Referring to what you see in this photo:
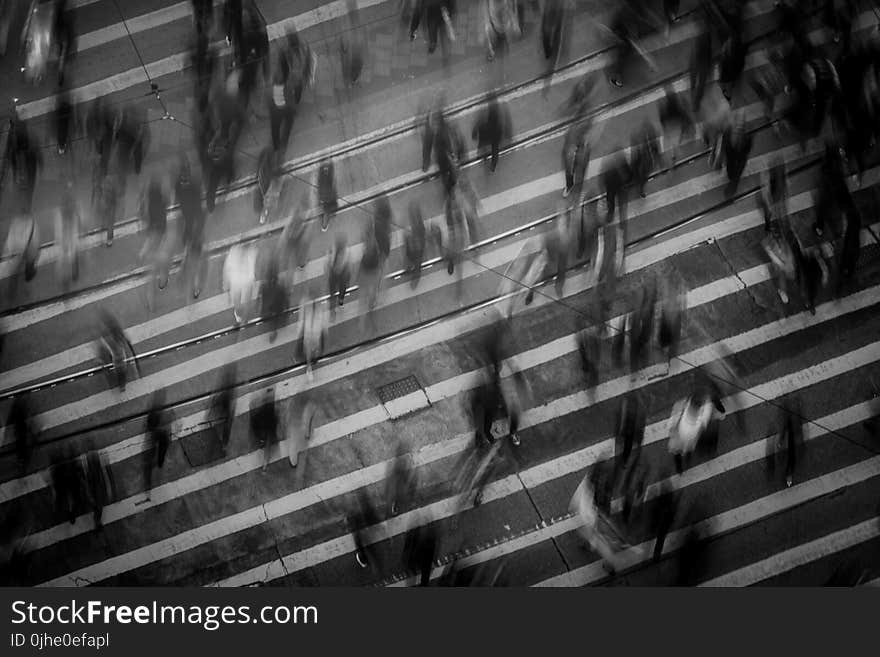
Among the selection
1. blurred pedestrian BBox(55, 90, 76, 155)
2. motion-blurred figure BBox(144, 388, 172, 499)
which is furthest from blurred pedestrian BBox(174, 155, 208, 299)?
blurred pedestrian BBox(55, 90, 76, 155)

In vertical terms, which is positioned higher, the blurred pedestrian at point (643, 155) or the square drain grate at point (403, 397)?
the blurred pedestrian at point (643, 155)

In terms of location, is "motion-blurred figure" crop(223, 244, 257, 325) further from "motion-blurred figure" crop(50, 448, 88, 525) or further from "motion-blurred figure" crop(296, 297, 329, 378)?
"motion-blurred figure" crop(50, 448, 88, 525)

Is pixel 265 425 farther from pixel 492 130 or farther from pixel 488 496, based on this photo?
pixel 492 130

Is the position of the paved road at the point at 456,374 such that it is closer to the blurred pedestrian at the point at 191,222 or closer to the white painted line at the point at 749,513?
the white painted line at the point at 749,513

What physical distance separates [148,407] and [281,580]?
2.69 meters

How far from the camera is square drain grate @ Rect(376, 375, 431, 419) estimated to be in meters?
9.92

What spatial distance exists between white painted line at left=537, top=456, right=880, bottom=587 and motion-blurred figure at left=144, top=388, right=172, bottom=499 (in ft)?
16.0

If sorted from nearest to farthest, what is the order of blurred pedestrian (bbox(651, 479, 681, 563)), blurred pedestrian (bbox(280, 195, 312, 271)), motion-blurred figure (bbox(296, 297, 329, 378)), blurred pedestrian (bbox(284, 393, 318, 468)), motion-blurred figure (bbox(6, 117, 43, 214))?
blurred pedestrian (bbox(651, 479, 681, 563)), blurred pedestrian (bbox(284, 393, 318, 468)), motion-blurred figure (bbox(296, 297, 329, 378)), blurred pedestrian (bbox(280, 195, 312, 271)), motion-blurred figure (bbox(6, 117, 43, 214))

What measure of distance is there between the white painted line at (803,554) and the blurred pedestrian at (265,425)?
5468 millimetres

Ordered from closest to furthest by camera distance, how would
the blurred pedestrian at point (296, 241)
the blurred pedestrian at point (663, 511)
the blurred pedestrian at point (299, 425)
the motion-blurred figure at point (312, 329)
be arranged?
the blurred pedestrian at point (663, 511) → the blurred pedestrian at point (299, 425) → the motion-blurred figure at point (312, 329) → the blurred pedestrian at point (296, 241)

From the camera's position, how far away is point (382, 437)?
9.88 metres

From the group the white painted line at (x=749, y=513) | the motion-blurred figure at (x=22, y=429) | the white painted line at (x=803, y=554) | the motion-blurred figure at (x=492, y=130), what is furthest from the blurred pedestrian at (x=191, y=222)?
the white painted line at (x=803, y=554)

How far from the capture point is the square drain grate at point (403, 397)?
9.92m

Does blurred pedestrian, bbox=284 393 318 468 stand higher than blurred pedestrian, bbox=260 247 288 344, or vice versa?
blurred pedestrian, bbox=260 247 288 344
